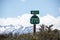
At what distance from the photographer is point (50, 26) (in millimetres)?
19234

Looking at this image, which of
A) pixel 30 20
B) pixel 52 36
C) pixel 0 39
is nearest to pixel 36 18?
pixel 30 20

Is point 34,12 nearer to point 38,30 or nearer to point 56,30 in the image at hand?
point 38,30

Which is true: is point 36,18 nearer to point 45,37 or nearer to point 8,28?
point 45,37

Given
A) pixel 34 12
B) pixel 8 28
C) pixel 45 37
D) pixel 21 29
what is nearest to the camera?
pixel 45 37

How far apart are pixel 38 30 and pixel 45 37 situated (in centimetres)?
289

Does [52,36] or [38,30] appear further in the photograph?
[38,30]

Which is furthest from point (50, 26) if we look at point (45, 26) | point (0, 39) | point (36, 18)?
point (0, 39)

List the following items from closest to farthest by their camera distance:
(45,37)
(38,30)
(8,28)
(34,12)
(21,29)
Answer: (45,37) → (34,12) → (38,30) → (21,29) → (8,28)

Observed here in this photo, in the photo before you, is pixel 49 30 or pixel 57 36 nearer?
pixel 57 36

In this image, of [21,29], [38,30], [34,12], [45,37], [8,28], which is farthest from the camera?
[8,28]

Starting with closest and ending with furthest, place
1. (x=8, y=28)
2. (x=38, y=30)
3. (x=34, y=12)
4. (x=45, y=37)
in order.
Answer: (x=45, y=37) < (x=34, y=12) < (x=38, y=30) < (x=8, y=28)

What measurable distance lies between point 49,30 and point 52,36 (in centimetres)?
247

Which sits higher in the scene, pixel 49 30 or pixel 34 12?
pixel 34 12

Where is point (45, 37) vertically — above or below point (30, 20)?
below
